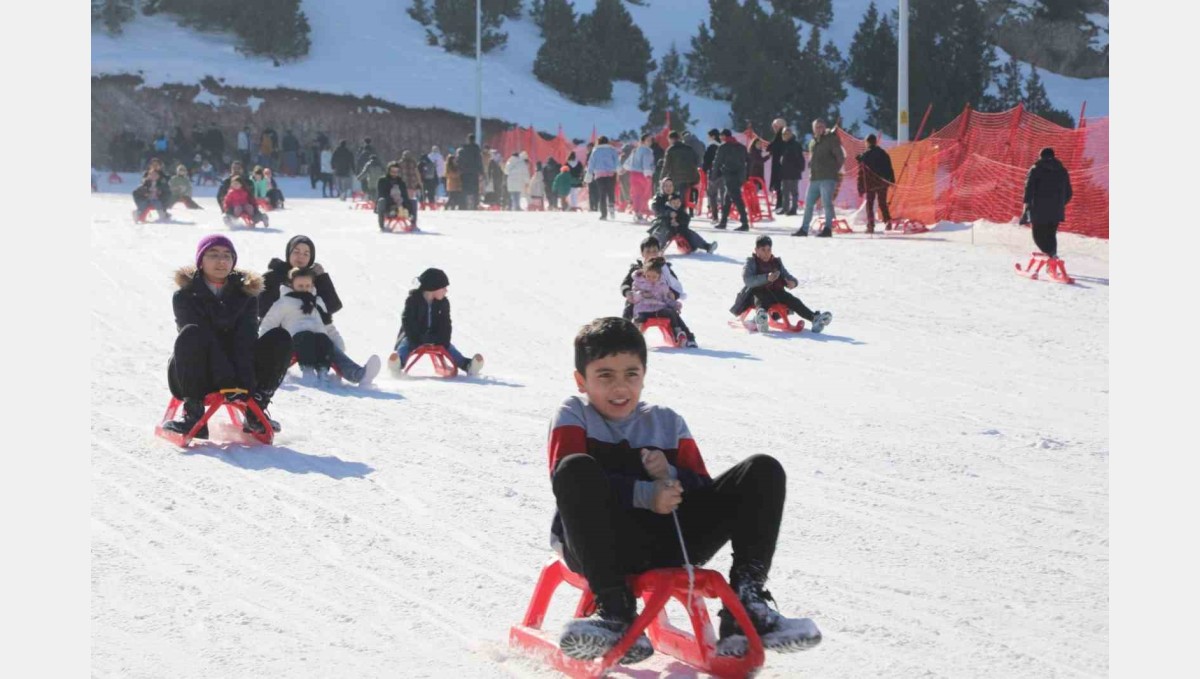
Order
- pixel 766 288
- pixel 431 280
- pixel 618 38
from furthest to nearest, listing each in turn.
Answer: pixel 618 38
pixel 766 288
pixel 431 280

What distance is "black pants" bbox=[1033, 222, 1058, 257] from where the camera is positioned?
16078mm

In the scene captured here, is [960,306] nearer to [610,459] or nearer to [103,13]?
[610,459]

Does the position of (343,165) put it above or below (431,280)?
above

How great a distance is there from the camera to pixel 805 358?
11125mm

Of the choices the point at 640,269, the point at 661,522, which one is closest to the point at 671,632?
the point at 661,522

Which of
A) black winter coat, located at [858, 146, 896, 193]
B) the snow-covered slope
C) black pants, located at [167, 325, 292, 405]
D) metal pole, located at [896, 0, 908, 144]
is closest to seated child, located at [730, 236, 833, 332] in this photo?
the snow-covered slope

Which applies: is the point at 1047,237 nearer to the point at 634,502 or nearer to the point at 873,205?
the point at 873,205

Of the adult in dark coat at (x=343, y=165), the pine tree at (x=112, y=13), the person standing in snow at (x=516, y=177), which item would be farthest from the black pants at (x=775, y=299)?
the pine tree at (x=112, y=13)

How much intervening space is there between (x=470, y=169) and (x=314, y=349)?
67.9 ft

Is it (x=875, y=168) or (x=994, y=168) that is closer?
(x=875, y=168)

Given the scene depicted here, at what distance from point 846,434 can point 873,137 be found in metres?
12.8

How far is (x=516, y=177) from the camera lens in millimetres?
30234

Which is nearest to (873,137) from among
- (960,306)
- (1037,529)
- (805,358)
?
(960,306)

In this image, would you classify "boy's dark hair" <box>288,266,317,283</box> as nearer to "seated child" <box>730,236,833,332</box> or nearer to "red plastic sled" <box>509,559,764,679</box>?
"seated child" <box>730,236,833,332</box>
